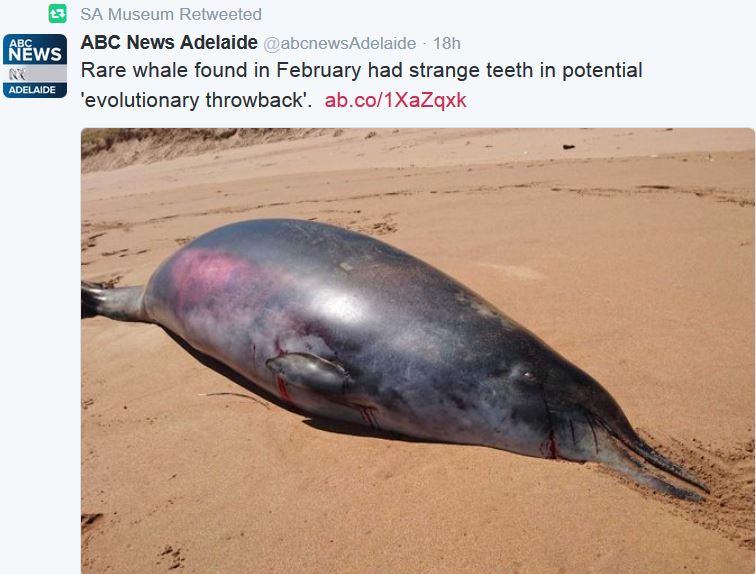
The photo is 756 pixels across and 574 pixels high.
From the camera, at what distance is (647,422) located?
7.51 feet

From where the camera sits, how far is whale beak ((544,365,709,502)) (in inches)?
78.8

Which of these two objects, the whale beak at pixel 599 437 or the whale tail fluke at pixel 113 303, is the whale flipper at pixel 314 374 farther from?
the whale tail fluke at pixel 113 303

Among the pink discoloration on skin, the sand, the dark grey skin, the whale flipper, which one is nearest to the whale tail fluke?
the sand

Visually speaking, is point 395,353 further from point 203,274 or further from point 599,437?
point 203,274

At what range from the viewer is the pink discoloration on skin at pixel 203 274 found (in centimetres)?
284

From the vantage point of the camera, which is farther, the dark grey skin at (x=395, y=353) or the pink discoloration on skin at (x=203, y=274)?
the pink discoloration on skin at (x=203, y=274)

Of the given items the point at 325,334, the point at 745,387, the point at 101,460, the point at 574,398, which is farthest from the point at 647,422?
the point at 101,460

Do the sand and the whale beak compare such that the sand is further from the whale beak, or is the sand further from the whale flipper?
the whale flipper

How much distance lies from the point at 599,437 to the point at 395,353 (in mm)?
780

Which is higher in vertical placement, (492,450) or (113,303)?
(113,303)

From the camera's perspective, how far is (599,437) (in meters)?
2.11

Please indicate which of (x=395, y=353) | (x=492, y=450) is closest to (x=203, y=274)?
(x=395, y=353)

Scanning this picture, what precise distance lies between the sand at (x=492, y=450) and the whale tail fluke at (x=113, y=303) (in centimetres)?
8

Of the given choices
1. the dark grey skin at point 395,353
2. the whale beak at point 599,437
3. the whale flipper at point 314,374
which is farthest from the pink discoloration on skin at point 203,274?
the whale beak at point 599,437
